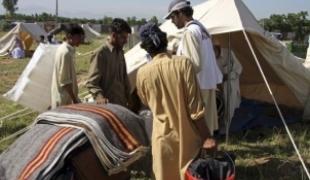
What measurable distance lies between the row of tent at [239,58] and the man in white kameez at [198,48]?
138cm

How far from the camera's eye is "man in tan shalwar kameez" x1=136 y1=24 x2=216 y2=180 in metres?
3.47

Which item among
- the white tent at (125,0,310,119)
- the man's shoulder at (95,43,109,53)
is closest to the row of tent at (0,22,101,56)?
the white tent at (125,0,310,119)

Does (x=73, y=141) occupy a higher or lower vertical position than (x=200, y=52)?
lower

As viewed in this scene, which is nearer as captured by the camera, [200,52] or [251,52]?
[200,52]

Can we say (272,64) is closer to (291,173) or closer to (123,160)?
(291,173)

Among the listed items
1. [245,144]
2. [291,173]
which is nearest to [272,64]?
[245,144]

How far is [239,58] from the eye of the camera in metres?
9.22

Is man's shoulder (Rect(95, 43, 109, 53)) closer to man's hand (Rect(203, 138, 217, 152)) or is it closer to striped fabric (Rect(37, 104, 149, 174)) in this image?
striped fabric (Rect(37, 104, 149, 174))

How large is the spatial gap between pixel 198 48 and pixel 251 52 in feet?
11.7

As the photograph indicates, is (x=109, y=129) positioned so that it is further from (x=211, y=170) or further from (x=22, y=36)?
(x=22, y=36)

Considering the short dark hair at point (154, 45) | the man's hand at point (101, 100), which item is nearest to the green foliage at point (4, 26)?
the man's hand at point (101, 100)

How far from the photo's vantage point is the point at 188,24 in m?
4.86

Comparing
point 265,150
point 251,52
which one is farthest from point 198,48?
point 251,52

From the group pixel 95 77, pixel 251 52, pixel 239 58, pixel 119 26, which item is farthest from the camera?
pixel 239 58
